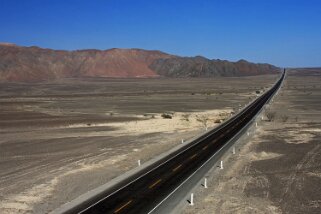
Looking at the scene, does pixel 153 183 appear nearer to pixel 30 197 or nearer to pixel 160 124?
pixel 30 197

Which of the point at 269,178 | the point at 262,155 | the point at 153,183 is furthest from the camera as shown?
the point at 262,155

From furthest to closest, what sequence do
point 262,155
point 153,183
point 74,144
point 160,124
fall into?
1. point 160,124
2. point 74,144
3. point 262,155
4. point 153,183

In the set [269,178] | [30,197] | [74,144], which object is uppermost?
[269,178]

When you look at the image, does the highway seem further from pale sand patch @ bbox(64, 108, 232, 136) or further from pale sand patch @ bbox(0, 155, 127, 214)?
pale sand patch @ bbox(64, 108, 232, 136)

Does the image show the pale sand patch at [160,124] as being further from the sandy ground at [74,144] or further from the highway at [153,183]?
the highway at [153,183]

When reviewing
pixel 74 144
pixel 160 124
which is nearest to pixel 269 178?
pixel 74 144
